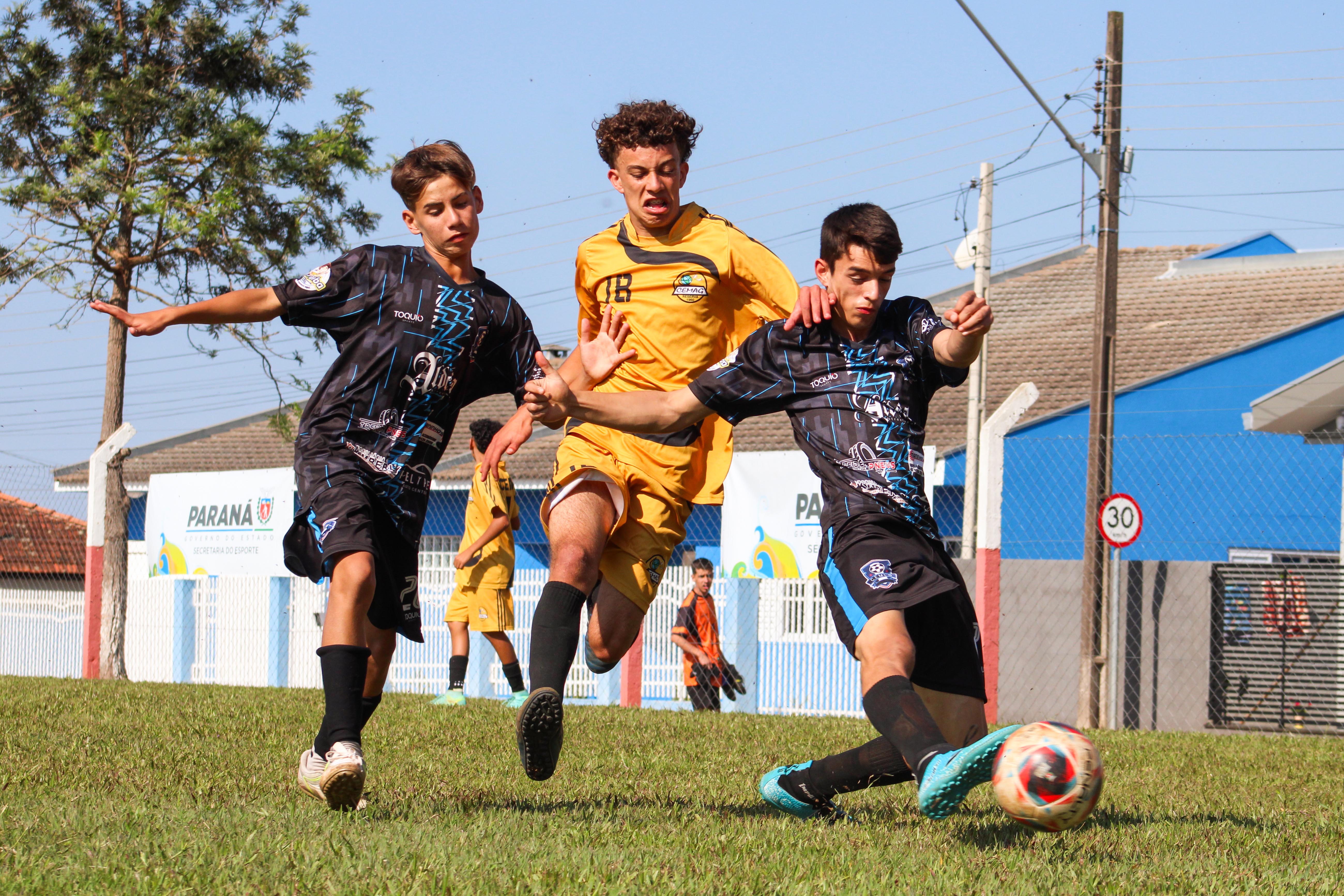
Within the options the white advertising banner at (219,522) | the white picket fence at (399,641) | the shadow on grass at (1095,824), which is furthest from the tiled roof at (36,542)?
the shadow on grass at (1095,824)

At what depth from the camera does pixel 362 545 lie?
4.67m

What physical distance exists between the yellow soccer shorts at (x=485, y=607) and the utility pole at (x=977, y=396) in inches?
249

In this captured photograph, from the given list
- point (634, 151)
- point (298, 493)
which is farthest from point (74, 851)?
point (634, 151)

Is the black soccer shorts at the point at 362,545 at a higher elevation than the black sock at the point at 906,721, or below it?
higher

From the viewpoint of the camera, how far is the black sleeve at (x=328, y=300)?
495 cm

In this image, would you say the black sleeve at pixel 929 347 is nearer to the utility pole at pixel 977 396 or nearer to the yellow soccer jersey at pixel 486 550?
the yellow soccer jersey at pixel 486 550

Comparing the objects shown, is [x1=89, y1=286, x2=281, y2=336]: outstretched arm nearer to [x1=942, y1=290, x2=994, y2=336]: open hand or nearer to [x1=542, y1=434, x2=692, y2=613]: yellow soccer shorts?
[x1=542, y1=434, x2=692, y2=613]: yellow soccer shorts

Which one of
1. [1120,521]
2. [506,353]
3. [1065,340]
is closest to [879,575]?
[506,353]

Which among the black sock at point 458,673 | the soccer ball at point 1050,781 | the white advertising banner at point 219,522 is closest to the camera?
the soccer ball at point 1050,781

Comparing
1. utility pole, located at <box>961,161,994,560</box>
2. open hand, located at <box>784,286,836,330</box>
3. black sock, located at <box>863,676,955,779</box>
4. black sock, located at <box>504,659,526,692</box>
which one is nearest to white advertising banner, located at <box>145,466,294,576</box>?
black sock, located at <box>504,659,526,692</box>

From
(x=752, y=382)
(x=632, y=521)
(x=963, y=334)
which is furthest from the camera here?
(x=632, y=521)

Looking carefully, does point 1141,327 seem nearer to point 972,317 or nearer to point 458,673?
point 458,673

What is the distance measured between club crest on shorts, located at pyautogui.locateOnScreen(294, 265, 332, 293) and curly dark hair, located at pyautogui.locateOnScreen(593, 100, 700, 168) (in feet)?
3.99

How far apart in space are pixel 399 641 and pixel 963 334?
634 inches
